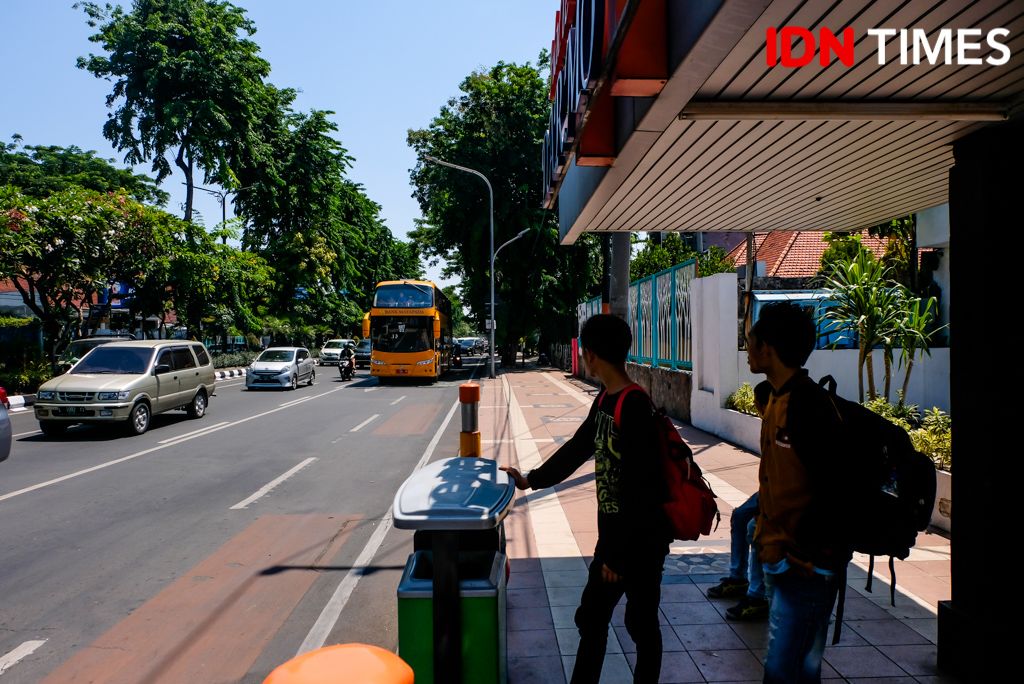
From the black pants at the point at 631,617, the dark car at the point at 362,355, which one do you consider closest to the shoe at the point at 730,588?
the black pants at the point at 631,617

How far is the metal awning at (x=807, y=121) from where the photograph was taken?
299 centimetres

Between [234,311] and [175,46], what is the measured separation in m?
11.7

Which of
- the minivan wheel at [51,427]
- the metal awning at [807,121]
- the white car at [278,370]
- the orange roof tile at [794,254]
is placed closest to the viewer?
the metal awning at [807,121]

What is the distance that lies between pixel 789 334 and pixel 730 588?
2.45m

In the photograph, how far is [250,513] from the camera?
6953 millimetres

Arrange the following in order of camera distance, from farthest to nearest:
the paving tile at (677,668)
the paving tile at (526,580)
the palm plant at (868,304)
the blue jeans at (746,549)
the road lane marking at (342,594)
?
the palm plant at (868,304) < the paving tile at (526,580) < the road lane marking at (342,594) < the blue jeans at (746,549) < the paving tile at (677,668)

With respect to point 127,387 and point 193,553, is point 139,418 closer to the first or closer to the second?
point 127,387

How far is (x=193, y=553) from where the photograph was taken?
5652 mm

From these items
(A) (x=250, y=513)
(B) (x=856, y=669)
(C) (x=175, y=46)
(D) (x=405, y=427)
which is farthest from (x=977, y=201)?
(C) (x=175, y=46)

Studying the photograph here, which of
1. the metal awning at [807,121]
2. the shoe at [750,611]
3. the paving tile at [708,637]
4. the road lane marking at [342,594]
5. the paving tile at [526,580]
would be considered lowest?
the road lane marking at [342,594]

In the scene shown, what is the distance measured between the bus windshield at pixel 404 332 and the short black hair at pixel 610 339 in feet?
74.6

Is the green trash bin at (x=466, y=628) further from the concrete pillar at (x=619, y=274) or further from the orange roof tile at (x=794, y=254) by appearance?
the orange roof tile at (x=794, y=254)

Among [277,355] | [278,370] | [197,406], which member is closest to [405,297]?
[277,355]

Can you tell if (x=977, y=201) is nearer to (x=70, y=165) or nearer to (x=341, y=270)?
(x=341, y=270)
